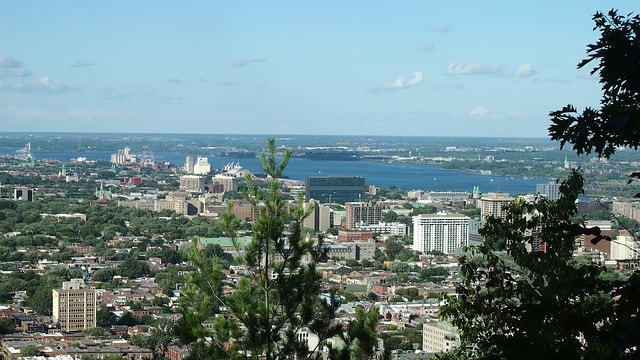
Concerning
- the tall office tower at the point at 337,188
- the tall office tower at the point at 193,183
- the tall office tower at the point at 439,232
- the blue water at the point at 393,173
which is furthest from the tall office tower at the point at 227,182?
the tall office tower at the point at 439,232

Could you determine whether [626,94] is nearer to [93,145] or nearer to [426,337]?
[426,337]

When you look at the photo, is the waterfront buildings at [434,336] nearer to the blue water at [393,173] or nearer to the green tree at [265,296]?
the green tree at [265,296]

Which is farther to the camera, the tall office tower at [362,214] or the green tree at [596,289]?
the tall office tower at [362,214]

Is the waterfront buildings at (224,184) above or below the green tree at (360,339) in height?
below

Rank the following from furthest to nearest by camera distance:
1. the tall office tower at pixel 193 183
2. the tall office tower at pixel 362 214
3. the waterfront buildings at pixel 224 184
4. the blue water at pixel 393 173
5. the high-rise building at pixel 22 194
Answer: the blue water at pixel 393 173
the tall office tower at pixel 193 183
the waterfront buildings at pixel 224 184
the high-rise building at pixel 22 194
the tall office tower at pixel 362 214

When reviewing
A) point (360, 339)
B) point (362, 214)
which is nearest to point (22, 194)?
point (362, 214)

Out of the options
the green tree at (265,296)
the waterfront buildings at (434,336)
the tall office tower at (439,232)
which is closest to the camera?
the green tree at (265,296)

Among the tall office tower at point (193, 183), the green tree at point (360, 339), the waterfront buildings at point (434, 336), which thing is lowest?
the tall office tower at point (193, 183)

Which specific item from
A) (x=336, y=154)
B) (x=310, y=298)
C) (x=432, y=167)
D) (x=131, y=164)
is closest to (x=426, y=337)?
(x=310, y=298)
